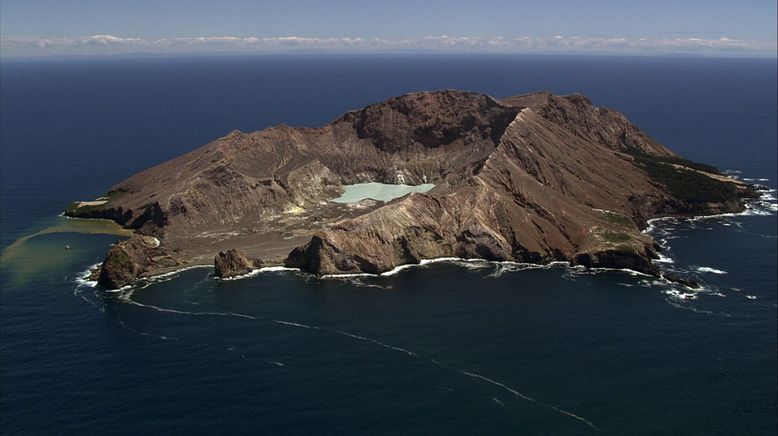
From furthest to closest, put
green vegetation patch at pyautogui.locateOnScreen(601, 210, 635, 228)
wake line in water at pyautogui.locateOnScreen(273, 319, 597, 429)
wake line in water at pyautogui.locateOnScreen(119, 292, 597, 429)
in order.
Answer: green vegetation patch at pyautogui.locateOnScreen(601, 210, 635, 228) → wake line in water at pyautogui.locateOnScreen(119, 292, 597, 429) → wake line in water at pyautogui.locateOnScreen(273, 319, 597, 429)

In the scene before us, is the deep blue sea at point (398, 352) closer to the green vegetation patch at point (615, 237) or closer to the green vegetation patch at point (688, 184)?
the green vegetation patch at point (615, 237)

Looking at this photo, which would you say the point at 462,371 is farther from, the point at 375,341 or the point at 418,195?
the point at 418,195

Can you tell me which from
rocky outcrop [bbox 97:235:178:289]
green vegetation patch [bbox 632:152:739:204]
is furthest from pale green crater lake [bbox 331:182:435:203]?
green vegetation patch [bbox 632:152:739:204]

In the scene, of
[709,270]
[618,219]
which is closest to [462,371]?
[709,270]

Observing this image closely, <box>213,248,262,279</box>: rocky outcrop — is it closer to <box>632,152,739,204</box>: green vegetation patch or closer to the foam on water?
the foam on water

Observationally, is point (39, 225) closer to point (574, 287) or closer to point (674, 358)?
point (574, 287)
